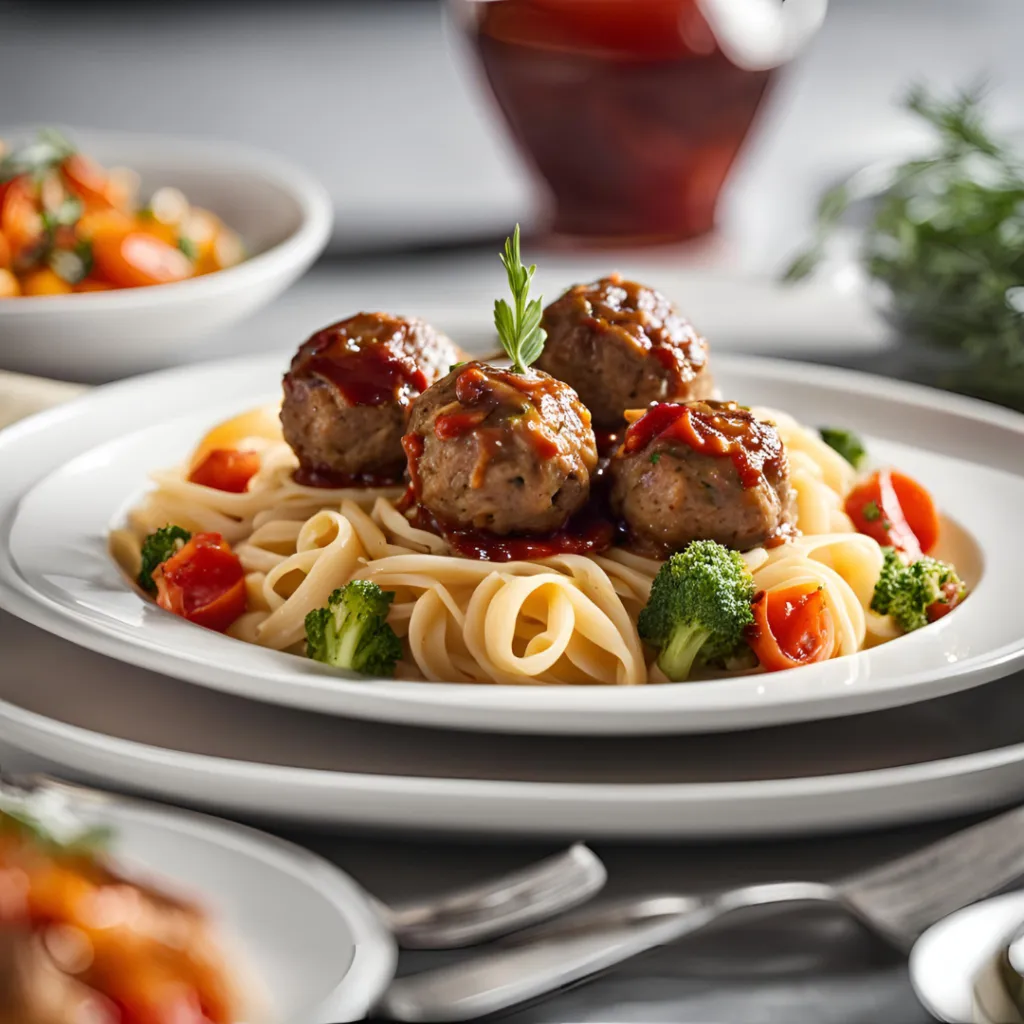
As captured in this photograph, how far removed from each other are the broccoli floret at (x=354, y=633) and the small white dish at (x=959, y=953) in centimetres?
181

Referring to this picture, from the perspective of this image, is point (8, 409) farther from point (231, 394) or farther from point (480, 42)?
point (480, 42)

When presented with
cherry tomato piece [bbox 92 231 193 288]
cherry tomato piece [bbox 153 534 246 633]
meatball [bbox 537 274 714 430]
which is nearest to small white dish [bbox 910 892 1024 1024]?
meatball [bbox 537 274 714 430]

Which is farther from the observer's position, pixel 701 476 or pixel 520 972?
pixel 701 476

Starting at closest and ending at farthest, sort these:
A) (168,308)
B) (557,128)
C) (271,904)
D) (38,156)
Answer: (271,904) < (168,308) < (38,156) < (557,128)

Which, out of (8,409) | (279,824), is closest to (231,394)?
(8,409)

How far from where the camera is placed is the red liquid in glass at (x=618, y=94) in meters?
9.56

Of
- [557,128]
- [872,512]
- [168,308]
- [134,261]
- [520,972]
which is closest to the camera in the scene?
[520,972]

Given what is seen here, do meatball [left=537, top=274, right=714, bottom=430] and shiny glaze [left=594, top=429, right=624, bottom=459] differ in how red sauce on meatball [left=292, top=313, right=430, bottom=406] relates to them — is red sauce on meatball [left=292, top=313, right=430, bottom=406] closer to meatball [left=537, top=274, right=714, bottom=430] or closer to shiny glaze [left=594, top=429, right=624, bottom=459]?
meatball [left=537, top=274, right=714, bottom=430]

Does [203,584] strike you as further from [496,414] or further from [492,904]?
[492,904]

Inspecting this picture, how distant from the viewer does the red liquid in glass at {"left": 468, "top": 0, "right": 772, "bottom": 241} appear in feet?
31.4

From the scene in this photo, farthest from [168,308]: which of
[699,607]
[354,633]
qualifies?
[699,607]

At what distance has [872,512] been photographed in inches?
222

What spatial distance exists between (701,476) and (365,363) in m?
1.26

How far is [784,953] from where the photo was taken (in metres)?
3.56
